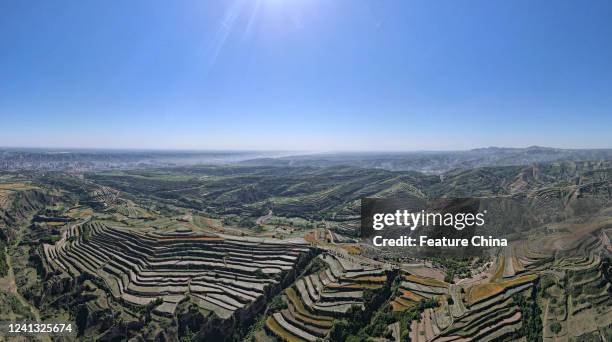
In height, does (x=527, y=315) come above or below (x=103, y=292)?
above

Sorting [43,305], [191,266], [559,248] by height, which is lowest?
[43,305]

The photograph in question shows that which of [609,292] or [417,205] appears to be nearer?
[609,292]

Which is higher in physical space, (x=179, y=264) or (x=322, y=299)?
(x=179, y=264)

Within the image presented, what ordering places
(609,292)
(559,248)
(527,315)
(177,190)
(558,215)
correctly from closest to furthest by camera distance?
(527,315), (609,292), (559,248), (558,215), (177,190)

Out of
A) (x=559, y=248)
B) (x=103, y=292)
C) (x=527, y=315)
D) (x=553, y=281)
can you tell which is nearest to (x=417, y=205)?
(x=559, y=248)

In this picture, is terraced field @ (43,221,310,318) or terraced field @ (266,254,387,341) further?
terraced field @ (43,221,310,318)

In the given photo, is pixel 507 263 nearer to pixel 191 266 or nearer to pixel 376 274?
pixel 376 274

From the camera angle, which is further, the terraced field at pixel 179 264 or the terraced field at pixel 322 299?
the terraced field at pixel 179 264

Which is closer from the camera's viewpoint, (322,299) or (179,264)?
(322,299)
